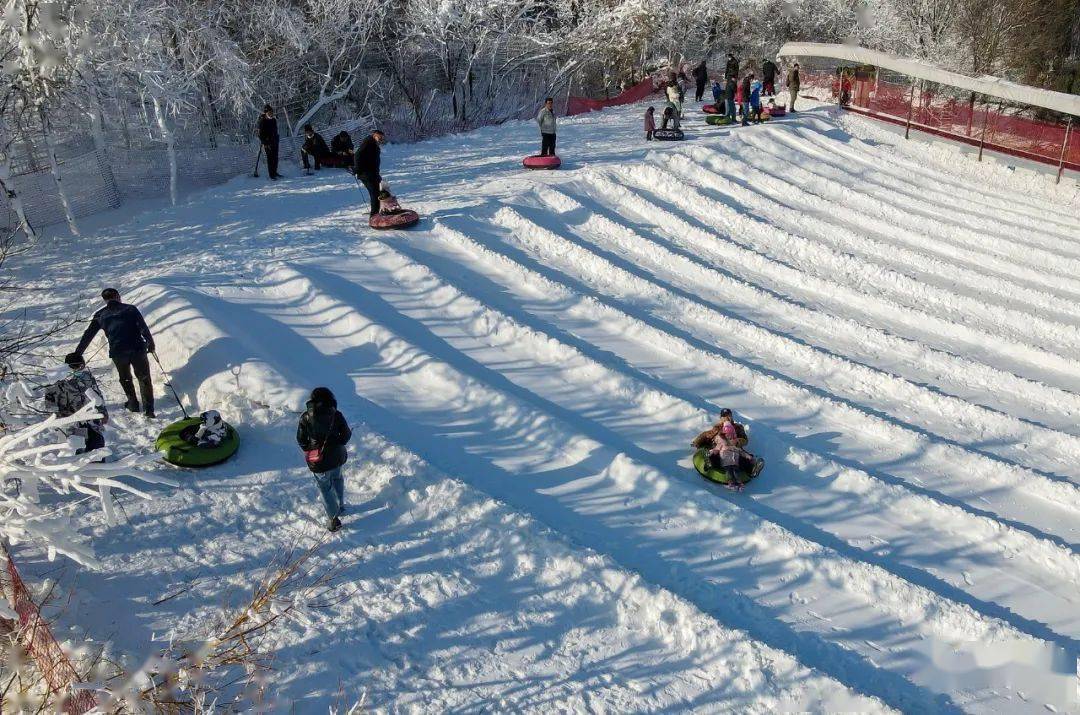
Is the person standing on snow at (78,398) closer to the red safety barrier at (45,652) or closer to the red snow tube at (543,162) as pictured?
the red safety barrier at (45,652)

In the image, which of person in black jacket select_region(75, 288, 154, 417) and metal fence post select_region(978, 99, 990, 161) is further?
metal fence post select_region(978, 99, 990, 161)

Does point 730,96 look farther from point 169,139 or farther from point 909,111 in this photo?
point 169,139

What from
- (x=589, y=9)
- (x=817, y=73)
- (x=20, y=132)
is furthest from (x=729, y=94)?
(x=20, y=132)

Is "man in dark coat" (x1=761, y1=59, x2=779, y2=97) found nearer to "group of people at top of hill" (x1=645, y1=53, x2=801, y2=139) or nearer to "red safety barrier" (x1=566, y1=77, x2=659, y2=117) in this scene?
"group of people at top of hill" (x1=645, y1=53, x2=801, y2=139)

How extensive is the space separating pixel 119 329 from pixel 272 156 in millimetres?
8610

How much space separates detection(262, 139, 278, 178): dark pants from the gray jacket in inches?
200

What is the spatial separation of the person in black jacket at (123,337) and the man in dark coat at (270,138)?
25.9 feet

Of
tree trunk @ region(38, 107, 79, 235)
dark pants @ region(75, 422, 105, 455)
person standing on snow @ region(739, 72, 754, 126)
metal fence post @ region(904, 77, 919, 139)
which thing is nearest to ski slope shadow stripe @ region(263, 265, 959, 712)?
dark pants @ region(75, 422, 105, 455)

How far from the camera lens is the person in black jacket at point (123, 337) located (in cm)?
757

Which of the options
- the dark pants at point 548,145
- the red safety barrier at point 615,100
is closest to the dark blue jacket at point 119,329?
the dark pants at point 548,145

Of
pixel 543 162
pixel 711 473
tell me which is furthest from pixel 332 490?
pixel 543 162

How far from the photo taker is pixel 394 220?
480 inches

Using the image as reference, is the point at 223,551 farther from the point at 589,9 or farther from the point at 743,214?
the point at 589,9

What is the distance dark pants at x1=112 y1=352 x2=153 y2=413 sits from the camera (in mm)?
7666
